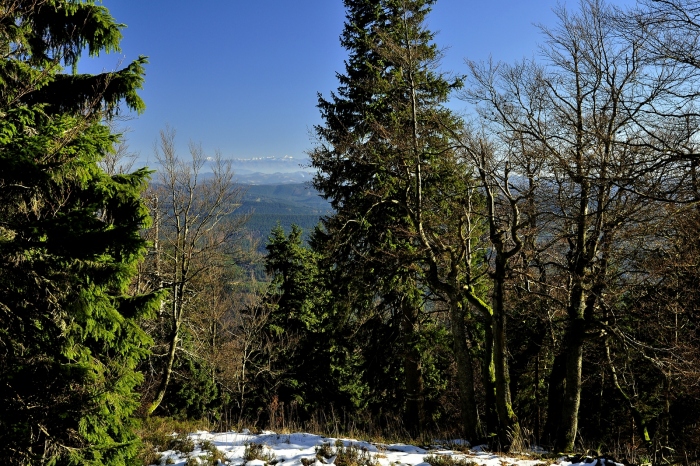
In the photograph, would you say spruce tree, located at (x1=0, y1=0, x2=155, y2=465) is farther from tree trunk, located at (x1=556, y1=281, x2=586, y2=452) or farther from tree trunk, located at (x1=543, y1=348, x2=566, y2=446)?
tree trunk, located at (x1=543, y1=348, x2=566, y2=446)

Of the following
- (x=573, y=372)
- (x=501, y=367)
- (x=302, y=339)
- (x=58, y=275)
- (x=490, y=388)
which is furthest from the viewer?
(x=302, y=339)

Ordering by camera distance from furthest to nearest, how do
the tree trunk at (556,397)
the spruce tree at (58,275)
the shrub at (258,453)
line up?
the tree trunk at (556,397) → the shrub at (258,453) → the spruce tree at (58,275)

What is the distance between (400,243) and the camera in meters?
11.9

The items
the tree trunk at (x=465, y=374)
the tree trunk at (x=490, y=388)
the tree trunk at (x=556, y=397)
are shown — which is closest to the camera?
the tree trunk at (x=490, y=388)

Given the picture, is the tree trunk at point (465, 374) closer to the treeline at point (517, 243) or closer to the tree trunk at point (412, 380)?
the treeline at point (517, 243)

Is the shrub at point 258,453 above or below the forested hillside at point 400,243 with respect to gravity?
below

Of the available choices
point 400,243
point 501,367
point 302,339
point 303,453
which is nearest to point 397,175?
point 400,243

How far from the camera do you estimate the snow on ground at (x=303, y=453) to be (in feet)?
19.2

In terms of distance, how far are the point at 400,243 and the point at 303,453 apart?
680 centimetres

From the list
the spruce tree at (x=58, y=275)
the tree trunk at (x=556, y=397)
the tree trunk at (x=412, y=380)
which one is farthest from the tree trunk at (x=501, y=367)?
the spruce tree at (x=58, y=275)

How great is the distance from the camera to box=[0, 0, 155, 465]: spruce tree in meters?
4.73

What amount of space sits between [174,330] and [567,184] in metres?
11.5

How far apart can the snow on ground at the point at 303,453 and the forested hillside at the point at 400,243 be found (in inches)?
8.7

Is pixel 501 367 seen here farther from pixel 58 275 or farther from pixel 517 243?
pixel 58 275
